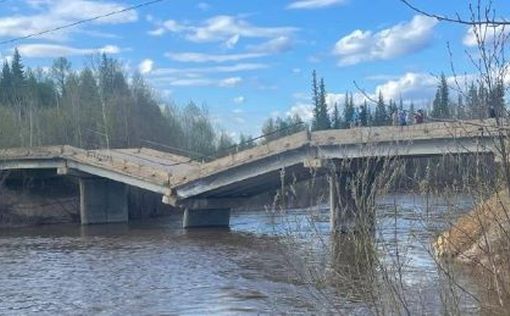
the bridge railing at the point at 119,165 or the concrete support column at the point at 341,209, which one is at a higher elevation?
the bridge railing at the point at 119,165

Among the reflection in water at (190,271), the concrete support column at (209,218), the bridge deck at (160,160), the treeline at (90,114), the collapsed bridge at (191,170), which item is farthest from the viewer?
the treeline at (90,114)

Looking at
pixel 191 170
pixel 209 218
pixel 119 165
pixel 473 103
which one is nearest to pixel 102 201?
pixel 119 165

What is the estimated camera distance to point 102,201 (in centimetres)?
5719

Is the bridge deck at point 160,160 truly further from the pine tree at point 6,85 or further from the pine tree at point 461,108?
the pine tree at point 6,85

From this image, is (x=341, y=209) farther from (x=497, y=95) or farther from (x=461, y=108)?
(x=497, y=95)

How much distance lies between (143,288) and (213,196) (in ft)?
84.9

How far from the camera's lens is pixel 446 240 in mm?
6414

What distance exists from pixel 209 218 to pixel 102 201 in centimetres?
1059

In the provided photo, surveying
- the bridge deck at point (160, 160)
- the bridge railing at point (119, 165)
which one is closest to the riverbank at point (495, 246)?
the bridge deck at point (160, 160)

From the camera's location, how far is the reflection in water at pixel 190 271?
7.01 m

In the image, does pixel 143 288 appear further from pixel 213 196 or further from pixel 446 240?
pixel 213 196

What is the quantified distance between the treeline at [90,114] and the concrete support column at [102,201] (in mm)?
8162

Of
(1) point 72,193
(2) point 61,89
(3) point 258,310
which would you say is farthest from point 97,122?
(3) point 258,310

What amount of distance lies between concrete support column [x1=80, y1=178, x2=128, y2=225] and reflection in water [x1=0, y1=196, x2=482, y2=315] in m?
11.2
